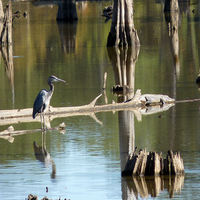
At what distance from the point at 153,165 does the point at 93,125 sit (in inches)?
189

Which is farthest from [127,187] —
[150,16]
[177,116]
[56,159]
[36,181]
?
[150,16]

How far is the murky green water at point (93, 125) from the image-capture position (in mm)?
10461

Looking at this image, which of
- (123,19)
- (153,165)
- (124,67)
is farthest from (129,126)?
(123,19)

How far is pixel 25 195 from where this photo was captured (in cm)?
995

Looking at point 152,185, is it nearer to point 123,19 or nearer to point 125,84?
point 125,84

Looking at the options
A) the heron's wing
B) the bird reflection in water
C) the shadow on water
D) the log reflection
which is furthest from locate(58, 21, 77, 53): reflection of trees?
the log reflection

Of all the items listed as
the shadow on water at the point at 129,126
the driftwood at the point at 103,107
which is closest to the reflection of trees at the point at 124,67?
the shadow on water at the point at 129,126

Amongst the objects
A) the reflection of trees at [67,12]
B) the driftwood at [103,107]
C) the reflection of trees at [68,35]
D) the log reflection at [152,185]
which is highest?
the reflection of trees at [67,12]

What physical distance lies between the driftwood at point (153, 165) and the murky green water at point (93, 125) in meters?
0.23

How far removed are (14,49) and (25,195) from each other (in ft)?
82.1

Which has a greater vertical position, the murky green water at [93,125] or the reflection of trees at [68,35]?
the reflection of trees at [68,35]

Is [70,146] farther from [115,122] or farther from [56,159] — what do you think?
[115,122]

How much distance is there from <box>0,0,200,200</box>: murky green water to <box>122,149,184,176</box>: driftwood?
23 cm

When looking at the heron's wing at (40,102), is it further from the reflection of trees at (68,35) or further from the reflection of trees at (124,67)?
the reflection of trees at (68,35)
